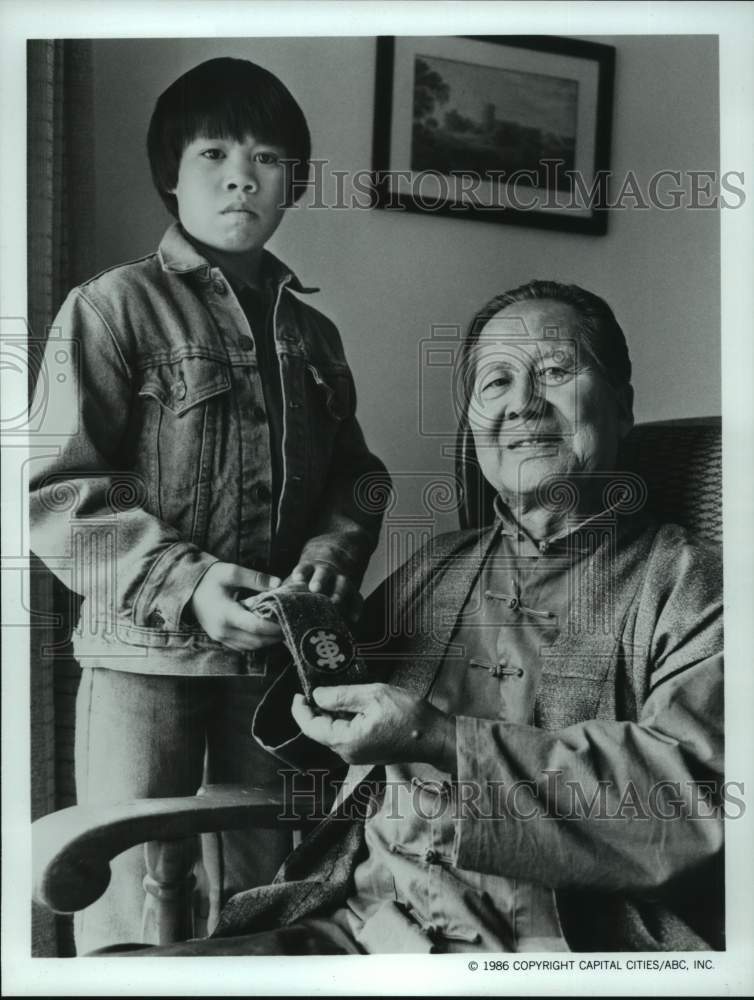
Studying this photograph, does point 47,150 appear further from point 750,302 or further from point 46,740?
point 750,302

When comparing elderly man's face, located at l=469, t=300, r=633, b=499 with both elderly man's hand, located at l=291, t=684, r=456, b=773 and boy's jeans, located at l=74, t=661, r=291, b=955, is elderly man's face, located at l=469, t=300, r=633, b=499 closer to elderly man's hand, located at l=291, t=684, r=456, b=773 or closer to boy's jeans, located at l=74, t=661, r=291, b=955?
elderly man's hand, located at l=291, t=684, r=456, b=773

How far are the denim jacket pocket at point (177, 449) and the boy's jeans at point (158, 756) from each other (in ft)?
1.01

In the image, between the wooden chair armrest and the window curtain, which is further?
the window curtain

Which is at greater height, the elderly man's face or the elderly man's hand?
the elderly man's face

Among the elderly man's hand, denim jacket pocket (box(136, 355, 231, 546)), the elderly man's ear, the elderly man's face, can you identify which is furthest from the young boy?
the elderly man's ear

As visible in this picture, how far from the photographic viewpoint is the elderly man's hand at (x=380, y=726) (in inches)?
73.7

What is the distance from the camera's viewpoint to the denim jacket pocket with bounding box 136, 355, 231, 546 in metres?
1.93

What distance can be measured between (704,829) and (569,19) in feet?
5.38

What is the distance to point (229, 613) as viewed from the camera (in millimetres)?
1906

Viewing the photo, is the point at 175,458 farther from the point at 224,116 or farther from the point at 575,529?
the point at 575,529

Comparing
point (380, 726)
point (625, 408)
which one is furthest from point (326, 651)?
point (625, 408)

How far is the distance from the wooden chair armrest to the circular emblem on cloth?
0.28 m

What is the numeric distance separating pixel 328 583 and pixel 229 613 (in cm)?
20

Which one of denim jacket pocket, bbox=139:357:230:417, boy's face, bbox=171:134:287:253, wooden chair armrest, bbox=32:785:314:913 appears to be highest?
boy's face, bbox=171:134:287:253
